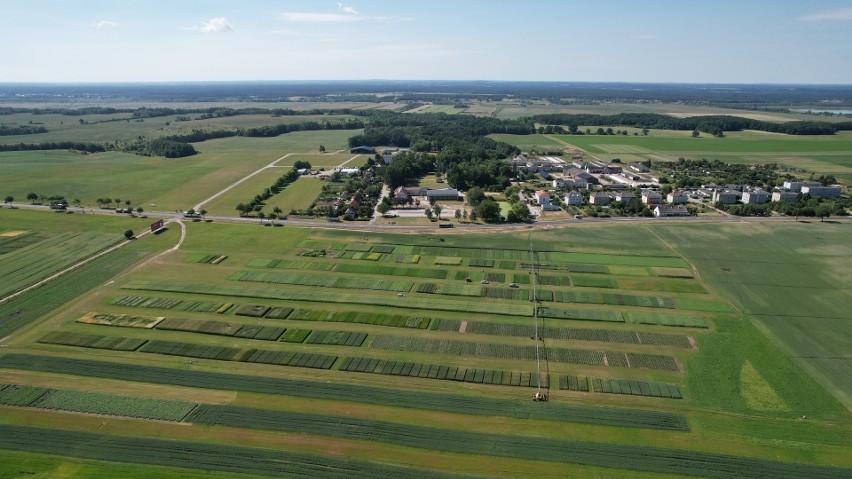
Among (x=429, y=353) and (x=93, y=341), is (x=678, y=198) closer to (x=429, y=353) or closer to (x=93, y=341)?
(x=429, y=353)

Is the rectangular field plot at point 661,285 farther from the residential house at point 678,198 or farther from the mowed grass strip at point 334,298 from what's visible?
the residential house at point 678,198

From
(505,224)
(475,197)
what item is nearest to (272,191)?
(475,197)

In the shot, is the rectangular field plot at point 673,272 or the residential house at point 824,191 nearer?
the rectangular field plot at point 673,272

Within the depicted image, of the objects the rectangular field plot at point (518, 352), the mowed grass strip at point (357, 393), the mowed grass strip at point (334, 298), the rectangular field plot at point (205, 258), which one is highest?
the rectangular field plot at point (205, 258)

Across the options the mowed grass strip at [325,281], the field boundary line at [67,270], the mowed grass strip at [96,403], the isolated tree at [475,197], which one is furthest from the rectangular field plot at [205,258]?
the isolated tree at [475,197]

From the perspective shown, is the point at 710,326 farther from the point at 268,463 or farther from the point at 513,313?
the point at 268,463

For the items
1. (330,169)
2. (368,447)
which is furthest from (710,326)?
(330,169)
